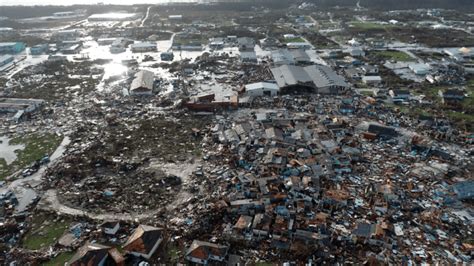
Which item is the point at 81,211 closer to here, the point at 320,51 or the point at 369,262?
the point at 369,262

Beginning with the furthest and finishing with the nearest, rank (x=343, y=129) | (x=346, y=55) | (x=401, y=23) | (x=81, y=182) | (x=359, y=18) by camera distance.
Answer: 1. (x=359, y=18)
2. (x=401, y=23)
3. (x=346, y=55)
4. (x=343, y=129)
5. (x=81, y=182)

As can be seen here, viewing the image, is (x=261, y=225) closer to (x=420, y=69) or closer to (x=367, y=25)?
(x=420, y=69)

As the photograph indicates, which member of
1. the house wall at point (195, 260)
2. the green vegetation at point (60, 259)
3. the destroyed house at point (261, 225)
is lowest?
the house wall at point (195, 260)

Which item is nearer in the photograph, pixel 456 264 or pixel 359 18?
pixel 456 264

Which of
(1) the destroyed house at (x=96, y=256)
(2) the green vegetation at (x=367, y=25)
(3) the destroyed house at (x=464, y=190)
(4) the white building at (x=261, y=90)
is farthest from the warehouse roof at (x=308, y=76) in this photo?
(2) the green vegetation at (x=367, y=25)

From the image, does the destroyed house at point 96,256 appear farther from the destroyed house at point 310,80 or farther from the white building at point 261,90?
the destroyed house at point 310,80

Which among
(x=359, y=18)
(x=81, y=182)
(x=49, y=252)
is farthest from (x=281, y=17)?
(x=49, y=252)
